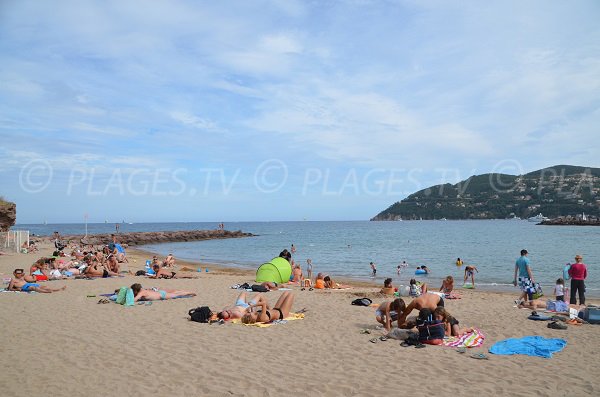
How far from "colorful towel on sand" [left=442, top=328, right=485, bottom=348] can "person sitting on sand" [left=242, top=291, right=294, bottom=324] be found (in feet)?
11.2

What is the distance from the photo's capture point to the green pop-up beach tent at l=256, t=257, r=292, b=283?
50.4 ft

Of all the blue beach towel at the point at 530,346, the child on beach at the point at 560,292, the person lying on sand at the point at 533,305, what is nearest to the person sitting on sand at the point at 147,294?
the blue beach towel at the point at 530,346

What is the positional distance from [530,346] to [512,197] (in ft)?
465

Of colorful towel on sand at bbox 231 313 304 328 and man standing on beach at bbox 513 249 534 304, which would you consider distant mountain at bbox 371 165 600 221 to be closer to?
man standing on beach at bbox 513 249 534 304

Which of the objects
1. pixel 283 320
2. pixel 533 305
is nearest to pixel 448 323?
pixel 283 320

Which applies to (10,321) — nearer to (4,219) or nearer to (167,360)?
(167,360)

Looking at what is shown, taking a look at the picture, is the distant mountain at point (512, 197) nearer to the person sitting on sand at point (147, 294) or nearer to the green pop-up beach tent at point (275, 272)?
the green pop-up beach tent at point (275, 272)

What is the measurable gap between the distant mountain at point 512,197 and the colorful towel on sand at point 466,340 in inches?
4731

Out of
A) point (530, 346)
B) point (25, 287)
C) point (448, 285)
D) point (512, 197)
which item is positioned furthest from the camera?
point (512, 197)

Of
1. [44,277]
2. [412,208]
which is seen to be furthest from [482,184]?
[44,277]

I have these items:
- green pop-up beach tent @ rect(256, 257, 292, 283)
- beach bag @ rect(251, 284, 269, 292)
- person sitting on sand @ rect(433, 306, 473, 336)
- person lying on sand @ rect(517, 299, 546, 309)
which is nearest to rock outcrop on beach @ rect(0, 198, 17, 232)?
green pop-up beach tent @ rect(256, 257, 292, 283)

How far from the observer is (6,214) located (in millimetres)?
30000

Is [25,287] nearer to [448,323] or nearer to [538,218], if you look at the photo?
[448,323]

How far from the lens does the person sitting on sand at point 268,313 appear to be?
28.9ft
